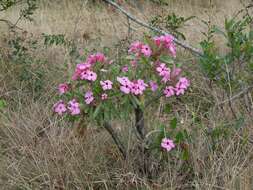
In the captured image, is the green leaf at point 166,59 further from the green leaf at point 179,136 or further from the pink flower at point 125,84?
the green leaf at point 179,136

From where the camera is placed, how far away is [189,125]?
104 inches

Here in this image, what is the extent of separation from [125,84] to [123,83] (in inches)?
0.5

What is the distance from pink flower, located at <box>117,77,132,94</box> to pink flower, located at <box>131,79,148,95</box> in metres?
0.02

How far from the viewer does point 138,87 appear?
204cm

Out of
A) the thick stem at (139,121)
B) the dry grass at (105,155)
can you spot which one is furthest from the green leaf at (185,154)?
the thick stem at (139,121)

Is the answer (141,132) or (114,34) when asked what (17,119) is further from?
(114,34)

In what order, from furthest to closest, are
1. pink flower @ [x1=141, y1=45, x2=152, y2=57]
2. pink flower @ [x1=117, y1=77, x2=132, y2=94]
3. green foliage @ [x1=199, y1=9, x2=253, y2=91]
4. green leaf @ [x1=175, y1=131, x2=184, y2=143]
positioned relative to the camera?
green foliage @ [x1=199, y1=9, x2=253, y2=91]
green leaf @ [x1=175, y1=131, x2=184, y2=143]
pink flower @ [x1=141, y1=45, x2=152, y2=57]
pink flower @ [x1=117, y1=77, x2=132, y2=94]

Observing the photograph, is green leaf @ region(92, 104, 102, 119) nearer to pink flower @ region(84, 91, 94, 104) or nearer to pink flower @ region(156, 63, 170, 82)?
pink flower @ region(84, 91, 94, 104)

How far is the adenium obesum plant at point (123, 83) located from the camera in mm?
2061

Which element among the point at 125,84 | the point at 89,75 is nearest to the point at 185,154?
the point at 125,84

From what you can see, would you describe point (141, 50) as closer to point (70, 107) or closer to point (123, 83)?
point (123, 83)

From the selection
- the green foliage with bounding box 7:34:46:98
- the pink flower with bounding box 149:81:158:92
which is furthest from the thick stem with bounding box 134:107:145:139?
the green foliage with bounding box 7:34:46:98

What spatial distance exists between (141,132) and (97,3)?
4.62 metres

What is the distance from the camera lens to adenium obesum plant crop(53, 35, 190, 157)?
2.06m
